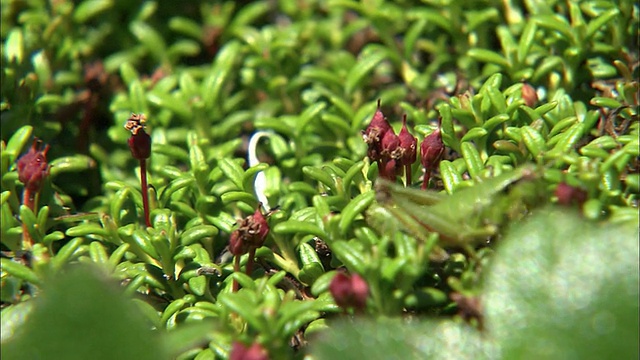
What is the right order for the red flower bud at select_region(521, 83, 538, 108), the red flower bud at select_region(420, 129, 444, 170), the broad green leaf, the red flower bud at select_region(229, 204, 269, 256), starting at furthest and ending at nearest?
the red flower bud at select_region(521, 83, 538, 108)
the red flower bud at select_region(420, 129, 444, 170)
the red flower bud at select_region(229, 204, 269, 256)
the broad green leaf

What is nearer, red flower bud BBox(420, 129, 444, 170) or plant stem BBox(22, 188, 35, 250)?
red flower bud BBox(420, 129, 444, 170)

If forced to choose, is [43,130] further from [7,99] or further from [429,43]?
[429,43]

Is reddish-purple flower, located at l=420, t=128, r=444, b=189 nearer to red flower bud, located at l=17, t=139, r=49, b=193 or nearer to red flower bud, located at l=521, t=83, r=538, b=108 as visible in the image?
red flower bud, located at l=521, t=83, r=538, b=108

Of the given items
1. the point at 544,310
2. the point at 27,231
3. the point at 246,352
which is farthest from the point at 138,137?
the point at 544,310


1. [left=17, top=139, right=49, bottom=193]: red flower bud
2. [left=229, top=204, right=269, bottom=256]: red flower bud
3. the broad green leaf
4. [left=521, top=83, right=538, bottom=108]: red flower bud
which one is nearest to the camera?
→ the broad green leaf

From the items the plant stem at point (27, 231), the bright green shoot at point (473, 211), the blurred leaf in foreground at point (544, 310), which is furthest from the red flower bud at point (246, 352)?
→ the plant stem at point (27, 231)

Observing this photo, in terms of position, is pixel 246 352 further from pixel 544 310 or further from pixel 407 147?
pixel 407 147

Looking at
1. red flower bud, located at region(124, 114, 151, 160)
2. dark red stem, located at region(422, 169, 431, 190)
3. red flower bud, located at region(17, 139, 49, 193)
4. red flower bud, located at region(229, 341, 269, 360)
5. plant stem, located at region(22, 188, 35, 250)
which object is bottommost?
plant stem, located at region(22, 188, 35, 250)

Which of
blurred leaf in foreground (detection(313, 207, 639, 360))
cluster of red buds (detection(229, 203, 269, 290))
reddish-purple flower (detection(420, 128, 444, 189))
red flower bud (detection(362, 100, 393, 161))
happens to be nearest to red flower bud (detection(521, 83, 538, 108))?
reddish-purple flower (detection(420, 128, 444, 189))

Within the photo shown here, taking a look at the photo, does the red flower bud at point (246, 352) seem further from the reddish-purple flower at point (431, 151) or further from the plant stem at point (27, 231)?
the plant stem at point (27, 231)
